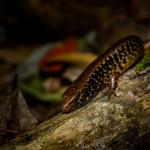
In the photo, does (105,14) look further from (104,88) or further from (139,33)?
(104,88)

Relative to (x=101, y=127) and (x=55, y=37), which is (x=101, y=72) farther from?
(x=55, y=37)

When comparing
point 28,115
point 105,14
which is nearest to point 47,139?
point 28,115

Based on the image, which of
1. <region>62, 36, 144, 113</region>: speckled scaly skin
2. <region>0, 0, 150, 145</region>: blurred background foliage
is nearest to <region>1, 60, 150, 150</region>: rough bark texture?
<region>62, 36, 144, 113</region>: speckled scaly skin

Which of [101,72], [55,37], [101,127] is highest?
[55,37]

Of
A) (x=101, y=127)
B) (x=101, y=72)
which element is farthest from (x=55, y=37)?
(x=101, y=127)

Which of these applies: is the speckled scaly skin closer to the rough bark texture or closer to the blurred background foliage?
the rough bark texture

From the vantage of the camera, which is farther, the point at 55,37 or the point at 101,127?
the point at 55,37
